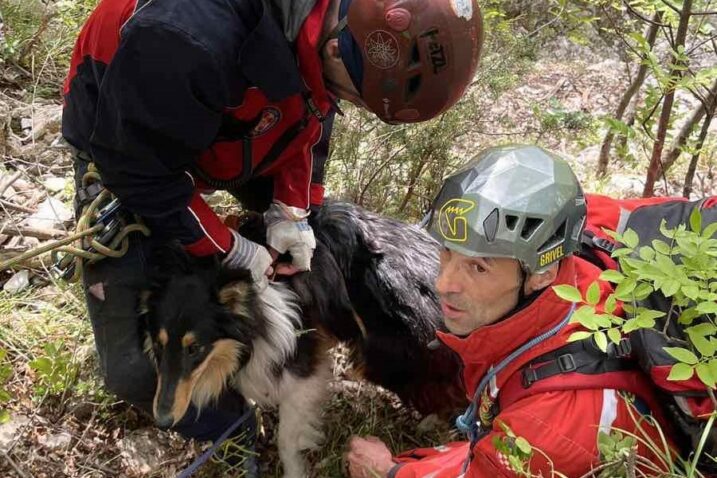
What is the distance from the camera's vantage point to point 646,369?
5.77 ft

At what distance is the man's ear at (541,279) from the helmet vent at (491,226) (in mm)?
222

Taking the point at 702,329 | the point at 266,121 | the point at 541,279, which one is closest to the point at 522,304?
the point at 541,279

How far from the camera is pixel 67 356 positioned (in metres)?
3.26

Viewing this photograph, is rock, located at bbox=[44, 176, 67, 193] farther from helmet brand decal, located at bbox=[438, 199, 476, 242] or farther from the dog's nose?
helmet brand decal, located at bbox=[438, 199, 476, 242]

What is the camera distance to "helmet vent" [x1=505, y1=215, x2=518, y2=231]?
1932 millimetres

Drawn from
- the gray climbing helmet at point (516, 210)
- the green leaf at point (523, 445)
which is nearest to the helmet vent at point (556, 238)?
the gray climbing helmet at point (516, 210)

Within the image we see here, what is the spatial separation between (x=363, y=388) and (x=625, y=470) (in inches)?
83.3

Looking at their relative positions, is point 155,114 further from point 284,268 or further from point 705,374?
point 705,374

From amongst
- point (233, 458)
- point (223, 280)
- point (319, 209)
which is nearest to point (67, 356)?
point (233, 458)

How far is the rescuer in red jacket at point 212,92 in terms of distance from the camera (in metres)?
1.94

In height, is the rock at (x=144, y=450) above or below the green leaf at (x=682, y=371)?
below

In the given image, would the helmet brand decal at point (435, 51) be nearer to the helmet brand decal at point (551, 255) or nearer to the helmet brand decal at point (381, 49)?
the helmet brand decal at point (381, 49)

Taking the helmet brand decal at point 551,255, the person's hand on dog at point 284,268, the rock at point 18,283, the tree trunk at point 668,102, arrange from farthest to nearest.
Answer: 1. the rock at point 18,283
2. the tree trunk at point 668,102
3. the person's hand on dog at point 284,268
4. the helmet brand decal at point 551,255

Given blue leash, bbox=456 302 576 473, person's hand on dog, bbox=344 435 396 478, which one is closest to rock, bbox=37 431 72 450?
person's hand on dog, bbox=344 435 396 478
